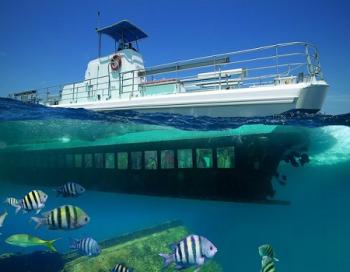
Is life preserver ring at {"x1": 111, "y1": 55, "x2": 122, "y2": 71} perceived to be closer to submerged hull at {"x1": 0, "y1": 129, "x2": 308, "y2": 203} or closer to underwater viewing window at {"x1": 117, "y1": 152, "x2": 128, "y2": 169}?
submerged hull at {"x1": 0, "y1": 129, "x2": 308, "y2": 203}

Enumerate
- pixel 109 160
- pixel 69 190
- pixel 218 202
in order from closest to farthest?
pixel 69 190, pixel 109 160, pixel 218 202

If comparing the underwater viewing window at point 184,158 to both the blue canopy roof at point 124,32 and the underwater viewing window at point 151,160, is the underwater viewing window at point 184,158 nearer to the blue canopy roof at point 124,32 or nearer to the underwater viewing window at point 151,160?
the underwater viewing window at point 151,160

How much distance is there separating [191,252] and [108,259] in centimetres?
766

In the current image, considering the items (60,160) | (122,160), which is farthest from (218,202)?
(60,160)

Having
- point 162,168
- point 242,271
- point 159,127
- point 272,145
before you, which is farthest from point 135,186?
point 242,271

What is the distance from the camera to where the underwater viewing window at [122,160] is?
17.7 metres

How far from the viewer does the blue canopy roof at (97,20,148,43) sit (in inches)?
786

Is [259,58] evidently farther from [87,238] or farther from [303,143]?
[303,143]

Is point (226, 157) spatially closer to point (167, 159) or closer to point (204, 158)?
point (204, 158)

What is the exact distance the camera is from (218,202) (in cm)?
2036

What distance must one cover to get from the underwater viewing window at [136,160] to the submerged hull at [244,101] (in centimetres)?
599

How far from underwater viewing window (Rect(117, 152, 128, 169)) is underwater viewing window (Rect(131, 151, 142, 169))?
2.24ft

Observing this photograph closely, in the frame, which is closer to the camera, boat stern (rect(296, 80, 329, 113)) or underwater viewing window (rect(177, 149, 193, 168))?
boat stern (rect(296, 80, 329, 113))

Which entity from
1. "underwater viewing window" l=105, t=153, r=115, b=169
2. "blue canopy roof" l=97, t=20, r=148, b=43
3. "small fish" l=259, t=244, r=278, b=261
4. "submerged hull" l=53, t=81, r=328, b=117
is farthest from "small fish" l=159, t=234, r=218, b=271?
"blue canopy roof" l=97, t=20, r=148, b=43
